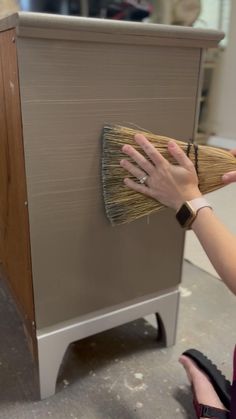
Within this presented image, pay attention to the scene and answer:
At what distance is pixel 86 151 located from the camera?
708mm

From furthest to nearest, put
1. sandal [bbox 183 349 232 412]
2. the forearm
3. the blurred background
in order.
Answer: the blurred background
sandal [bbox 183 349 232 412]
the forearm

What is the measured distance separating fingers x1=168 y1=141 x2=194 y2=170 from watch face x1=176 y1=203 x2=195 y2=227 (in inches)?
2.7

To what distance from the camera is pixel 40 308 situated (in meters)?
0.77

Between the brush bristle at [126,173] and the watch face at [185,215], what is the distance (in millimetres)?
96

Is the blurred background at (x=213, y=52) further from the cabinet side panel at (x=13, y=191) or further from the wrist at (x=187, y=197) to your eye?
the wrist at (x=187, y=197)

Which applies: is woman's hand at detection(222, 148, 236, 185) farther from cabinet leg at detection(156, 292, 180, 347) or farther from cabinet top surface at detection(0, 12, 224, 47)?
cabinet leg at detection(156, 292, 180, 347)

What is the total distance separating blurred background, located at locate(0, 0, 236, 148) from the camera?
2041 millimetres

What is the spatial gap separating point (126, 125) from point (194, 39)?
0.69ft

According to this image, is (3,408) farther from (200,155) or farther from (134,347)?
(200,155)

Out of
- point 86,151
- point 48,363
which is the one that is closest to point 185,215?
point 86,151

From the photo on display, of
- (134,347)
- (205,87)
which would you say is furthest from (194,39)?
(205,87)

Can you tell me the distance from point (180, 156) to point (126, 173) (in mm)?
116

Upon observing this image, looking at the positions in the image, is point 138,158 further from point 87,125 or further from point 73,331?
point 73,331

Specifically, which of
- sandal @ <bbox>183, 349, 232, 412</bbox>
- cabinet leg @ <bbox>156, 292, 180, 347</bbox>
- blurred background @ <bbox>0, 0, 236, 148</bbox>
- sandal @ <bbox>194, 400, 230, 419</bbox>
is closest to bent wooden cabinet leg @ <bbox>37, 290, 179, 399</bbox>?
cabinet leg @ <bbox>156, 292, 180, 347</bbox>
